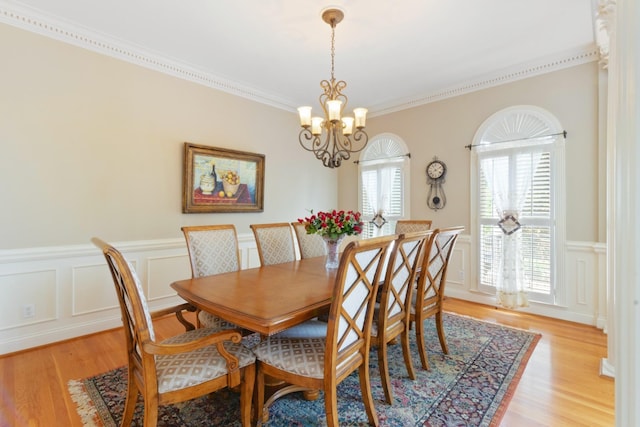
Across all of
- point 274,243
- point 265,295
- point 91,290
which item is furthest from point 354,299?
point 91,290

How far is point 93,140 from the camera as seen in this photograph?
2.91m

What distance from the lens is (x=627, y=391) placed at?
0.62 meters

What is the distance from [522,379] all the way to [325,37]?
3.25 meters

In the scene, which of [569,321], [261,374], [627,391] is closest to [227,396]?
[261,374]

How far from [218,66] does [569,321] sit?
188 inches

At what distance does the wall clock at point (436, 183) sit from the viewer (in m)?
4.15

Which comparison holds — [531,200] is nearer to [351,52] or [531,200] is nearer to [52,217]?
[351,52]

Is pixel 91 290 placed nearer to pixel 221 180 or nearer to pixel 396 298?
pixel 221 180

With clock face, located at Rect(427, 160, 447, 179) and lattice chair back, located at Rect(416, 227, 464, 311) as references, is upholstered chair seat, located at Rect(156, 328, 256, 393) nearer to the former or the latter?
lattice chair back, located at Rect(416, 227, 464, 311)

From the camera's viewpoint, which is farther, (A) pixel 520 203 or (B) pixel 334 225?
(A) pixel 520 203

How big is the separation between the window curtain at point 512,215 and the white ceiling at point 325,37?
3.31ft

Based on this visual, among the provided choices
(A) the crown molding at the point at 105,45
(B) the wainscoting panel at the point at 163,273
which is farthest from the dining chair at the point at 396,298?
(A) the crown molding at the point at 105,45

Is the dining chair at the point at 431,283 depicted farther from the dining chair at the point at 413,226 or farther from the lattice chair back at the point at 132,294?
the lattice chair back at the point at 132,294

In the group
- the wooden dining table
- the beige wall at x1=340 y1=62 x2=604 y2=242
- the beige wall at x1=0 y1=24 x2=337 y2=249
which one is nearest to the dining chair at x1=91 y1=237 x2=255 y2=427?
the wooden dining table
